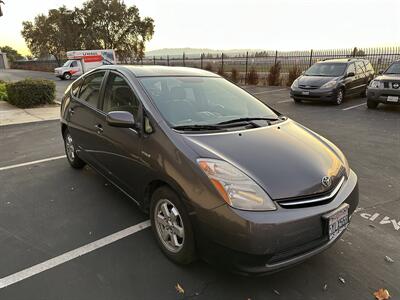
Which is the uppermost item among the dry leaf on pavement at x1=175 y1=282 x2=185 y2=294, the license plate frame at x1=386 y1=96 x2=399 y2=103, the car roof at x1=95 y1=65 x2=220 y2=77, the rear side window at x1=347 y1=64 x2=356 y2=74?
the car roof at x1=95 y1=65 x2=220 y2=77

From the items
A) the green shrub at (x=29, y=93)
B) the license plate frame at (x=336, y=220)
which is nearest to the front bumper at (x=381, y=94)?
the license plate frame at (x=336, y=220)

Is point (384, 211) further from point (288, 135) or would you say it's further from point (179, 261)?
point (179, 261)

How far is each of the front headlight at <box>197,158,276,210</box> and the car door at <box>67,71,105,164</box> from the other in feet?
6.72

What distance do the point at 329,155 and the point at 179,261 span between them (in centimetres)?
159

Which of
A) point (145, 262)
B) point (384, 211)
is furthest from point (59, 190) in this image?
point (384, 211)

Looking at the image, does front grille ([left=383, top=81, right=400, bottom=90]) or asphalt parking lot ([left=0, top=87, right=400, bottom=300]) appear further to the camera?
front grille ([left=383, top=81, right=400, bottom=90])

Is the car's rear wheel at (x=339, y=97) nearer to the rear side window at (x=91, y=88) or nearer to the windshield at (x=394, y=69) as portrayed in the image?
the windshield at (x=394, y=69)

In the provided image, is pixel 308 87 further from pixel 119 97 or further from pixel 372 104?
pixel 119 97

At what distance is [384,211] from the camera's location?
387cm

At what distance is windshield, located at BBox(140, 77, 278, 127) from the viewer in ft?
10.4

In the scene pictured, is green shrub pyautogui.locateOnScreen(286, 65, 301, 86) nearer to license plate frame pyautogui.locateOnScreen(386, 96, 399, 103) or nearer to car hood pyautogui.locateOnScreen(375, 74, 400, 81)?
car hood pyautogui.locateOnScreen(375, 74, 400, 81)

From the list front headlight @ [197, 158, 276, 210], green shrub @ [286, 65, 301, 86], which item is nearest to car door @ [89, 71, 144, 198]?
front headlight @ [197, 158, 276, 210]

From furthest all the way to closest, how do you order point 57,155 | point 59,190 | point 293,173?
point 57,155
point 59,190
point 293,173

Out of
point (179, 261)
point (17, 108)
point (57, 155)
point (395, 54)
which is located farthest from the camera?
point (395, 54)
